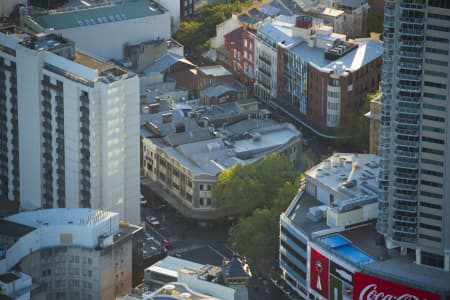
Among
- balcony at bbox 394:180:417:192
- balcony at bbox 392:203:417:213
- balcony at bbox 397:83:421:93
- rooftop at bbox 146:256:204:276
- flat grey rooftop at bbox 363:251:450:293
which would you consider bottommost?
rooftop at bbox 146:256:204:276

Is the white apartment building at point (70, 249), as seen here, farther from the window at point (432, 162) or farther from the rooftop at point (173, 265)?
the window at point (432, 162)

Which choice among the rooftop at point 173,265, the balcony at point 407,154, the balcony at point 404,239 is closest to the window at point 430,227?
the balcony at point 404,239

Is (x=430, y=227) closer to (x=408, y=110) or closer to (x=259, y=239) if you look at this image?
(x=408, y=110)

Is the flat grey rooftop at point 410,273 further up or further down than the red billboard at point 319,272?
further up

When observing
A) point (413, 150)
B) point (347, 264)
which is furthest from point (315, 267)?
point (413, 150)

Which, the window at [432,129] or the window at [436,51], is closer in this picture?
the window at [436,51]

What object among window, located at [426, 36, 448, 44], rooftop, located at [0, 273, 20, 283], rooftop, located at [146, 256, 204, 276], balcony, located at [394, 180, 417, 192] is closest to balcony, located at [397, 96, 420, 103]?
window, located at [426, 36, 448, 44]

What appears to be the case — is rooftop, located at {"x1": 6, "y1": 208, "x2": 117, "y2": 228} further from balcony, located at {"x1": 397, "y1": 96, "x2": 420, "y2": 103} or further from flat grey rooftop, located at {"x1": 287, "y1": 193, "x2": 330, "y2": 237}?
balcony, located at {"x1": 397, "y1": 96, "x2": 420, "y2": 103}

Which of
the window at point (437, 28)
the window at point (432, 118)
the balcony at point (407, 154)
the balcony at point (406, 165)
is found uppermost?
the window at point (437, 28)
